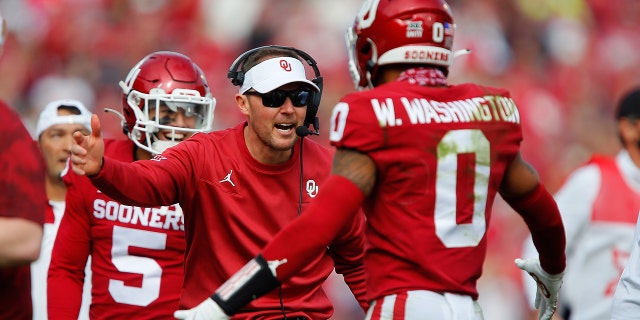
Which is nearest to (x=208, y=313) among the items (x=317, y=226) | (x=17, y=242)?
(x=317, y=226)

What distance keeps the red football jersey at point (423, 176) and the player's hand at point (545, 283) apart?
62 centimetres

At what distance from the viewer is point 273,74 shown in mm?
5207

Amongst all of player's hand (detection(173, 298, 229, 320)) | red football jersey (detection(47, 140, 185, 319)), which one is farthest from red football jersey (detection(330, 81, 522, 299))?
red football jersey (detection(47, 140, 185, 319))

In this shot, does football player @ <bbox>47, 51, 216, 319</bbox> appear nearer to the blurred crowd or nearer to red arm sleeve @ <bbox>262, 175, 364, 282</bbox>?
red arm sleeve @ <bbox>262, 175, 364, 282</bbox>

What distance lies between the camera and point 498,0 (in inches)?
558

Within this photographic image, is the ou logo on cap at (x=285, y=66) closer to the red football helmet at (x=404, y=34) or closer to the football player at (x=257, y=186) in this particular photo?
the football player at (x=257, y=186)

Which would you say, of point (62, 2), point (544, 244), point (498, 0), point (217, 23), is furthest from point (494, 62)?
point (544, 244)

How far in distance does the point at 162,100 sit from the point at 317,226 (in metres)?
2.09

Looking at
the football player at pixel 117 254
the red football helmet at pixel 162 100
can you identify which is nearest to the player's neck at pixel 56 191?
the red football helmet at pixel 162 100

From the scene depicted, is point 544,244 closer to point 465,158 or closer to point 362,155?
point 465,158

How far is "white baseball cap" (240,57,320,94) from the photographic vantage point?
17.0ft

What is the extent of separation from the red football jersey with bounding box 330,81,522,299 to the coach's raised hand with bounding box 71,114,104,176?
2.86 feet

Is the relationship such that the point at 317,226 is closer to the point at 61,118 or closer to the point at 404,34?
the point at 404,34

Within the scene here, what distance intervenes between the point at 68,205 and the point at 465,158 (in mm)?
2350
